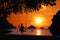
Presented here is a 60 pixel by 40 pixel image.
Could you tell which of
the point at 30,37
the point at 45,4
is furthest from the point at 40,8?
the point at 30,37

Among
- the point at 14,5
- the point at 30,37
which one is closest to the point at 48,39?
the point at 30,37

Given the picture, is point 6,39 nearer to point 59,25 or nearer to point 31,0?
point 31,0

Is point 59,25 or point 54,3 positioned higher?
point 54,3

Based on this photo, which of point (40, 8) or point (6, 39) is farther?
point (40, 8)

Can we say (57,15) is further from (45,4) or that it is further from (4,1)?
(4,1)

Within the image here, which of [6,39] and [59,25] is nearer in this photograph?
[6,39]

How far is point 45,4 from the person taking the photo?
3014cm

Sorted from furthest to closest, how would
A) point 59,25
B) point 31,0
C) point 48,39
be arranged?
point 59,25
point 31,0
point 48,39

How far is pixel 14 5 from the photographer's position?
29922mm

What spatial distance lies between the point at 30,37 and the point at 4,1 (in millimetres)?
5595

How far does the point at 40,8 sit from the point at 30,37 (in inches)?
186

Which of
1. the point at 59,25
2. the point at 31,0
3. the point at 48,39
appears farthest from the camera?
the point at 59,25

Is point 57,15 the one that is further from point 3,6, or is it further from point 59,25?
point 3,6

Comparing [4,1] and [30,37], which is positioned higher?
[4,1]
